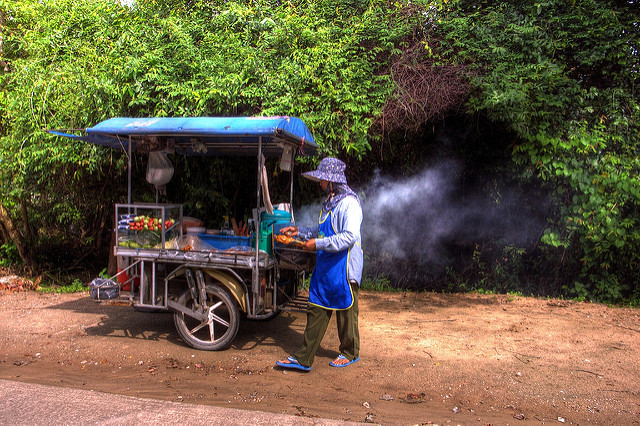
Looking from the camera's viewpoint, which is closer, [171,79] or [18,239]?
[171,79]

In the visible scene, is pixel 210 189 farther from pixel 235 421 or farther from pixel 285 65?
pixel 235 421

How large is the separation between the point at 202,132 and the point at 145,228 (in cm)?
128

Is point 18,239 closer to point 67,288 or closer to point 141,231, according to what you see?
point 67,288

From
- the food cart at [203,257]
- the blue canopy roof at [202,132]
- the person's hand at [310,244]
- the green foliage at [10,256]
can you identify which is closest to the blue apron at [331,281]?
the person's hand at [310,244]

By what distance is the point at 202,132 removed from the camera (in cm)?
462

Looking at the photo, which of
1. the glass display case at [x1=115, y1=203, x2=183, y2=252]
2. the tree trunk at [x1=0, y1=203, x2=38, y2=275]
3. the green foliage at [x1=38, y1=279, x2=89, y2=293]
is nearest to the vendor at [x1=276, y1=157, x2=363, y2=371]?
the glass display case at [x1=115, y1=203, x2=183, y2=252]

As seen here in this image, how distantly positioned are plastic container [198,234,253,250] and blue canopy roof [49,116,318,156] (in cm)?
101

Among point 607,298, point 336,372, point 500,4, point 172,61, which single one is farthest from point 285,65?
point 607,298

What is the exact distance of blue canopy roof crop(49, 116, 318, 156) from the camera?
4578 mm

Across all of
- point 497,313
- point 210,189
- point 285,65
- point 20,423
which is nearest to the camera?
point 20,423

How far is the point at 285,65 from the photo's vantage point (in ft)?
22.2

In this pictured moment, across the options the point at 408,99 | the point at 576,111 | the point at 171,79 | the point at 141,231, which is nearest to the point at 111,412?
the point at 141,231

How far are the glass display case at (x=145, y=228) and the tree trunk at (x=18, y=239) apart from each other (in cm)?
497

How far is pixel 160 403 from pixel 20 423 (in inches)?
36.2
